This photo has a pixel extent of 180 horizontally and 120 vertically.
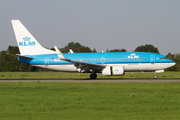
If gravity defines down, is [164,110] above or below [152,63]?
below

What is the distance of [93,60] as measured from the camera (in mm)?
30781

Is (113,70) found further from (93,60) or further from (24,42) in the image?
(24,42)

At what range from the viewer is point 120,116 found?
887 centimetres

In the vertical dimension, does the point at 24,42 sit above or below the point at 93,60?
above

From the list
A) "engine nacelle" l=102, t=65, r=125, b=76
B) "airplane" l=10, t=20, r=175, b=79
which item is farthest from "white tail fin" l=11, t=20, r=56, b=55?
"engine nacelle" l=102, t=65, r=125, b=76

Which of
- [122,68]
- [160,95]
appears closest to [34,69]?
[122,68]

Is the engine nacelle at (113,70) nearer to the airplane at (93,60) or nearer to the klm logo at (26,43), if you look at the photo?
the airplane at (93,60)

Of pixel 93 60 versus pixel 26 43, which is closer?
pixel 93 60

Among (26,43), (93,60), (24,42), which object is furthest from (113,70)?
(24,42)

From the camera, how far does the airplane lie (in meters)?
29.4

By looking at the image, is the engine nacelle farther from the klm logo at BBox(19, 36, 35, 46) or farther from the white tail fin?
the klm logo at BBox(19, 36, 35, 46)

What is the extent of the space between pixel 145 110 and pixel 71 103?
366 centimetres

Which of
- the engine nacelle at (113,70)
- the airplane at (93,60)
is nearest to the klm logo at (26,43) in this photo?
the airplane at (93,60)

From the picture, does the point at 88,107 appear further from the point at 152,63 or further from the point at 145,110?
the point at 152,63
